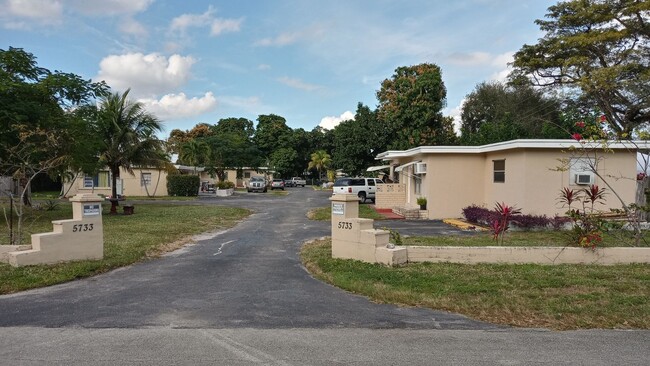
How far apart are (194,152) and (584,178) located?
39.9 m

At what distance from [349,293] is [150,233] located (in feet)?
28.7

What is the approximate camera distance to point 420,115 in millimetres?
32312

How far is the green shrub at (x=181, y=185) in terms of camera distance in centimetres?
3678

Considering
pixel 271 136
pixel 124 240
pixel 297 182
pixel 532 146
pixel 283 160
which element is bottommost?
pixel 124 240

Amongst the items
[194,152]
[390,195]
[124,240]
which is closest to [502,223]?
[124,240]

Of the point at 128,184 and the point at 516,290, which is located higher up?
the point at 128,184

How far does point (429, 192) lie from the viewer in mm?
18469

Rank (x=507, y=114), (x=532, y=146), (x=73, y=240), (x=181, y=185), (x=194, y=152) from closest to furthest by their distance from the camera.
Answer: (x=73, y=240)
(x=532, y=146)
(x=507, y=114)
(x=181, y=185)
(x=194, y=152)

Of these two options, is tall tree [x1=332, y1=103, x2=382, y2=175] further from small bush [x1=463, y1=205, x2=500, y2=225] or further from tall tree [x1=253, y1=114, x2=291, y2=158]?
tall tree [x1=253, y1=114, x2=291, y2=158]

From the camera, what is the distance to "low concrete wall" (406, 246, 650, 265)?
8672 mm

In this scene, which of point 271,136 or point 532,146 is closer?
point 532,146

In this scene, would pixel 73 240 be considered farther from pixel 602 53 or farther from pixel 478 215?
pixel 602 53

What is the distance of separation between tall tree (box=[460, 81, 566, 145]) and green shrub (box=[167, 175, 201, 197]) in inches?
872

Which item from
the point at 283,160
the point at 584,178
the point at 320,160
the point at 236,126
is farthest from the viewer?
the point at 236,126
